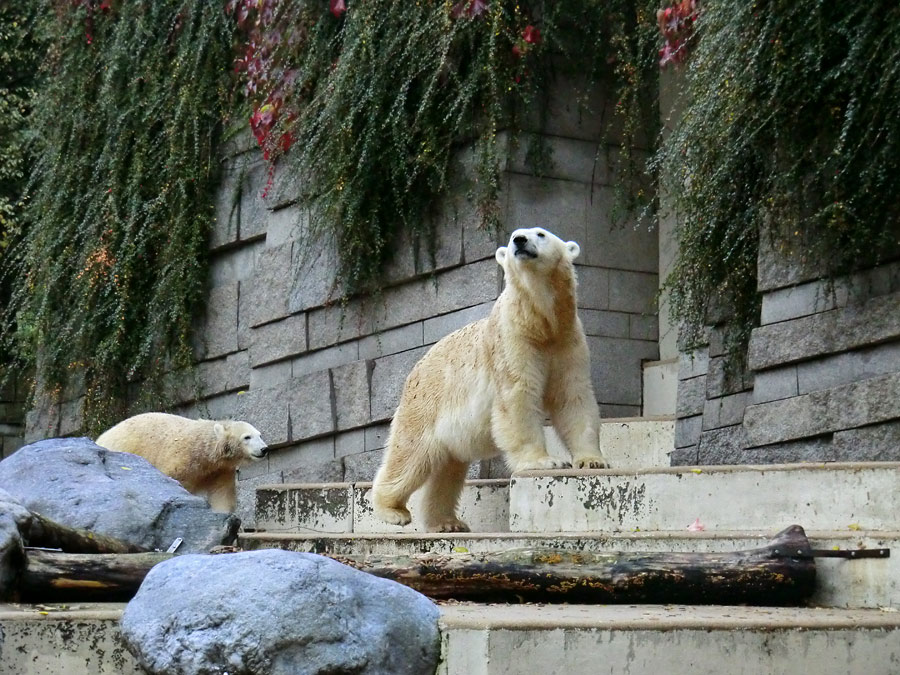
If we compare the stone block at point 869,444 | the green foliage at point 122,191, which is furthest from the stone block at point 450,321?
the stone block at point 869,444

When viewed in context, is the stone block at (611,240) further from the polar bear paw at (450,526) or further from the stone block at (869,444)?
the stone block at (869,444)

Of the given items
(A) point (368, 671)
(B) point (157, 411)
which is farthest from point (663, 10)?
(B) point (157, 411)

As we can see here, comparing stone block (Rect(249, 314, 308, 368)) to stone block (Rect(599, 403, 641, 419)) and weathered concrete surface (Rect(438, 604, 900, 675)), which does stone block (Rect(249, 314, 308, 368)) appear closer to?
stone block (Rect(599, 403, 641, 419))

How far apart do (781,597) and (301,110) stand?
5242 mm

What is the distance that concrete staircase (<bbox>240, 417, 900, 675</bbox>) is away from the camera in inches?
152

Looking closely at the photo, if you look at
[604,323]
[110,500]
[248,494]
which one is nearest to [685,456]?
[604,323]

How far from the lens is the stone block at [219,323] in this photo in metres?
9.84

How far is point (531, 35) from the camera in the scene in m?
7.82

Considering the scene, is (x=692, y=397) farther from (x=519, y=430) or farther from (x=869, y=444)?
(x=869, y=444)

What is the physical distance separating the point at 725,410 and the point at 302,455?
3364mm

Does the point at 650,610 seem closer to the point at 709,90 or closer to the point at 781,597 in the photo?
the point at 781,597

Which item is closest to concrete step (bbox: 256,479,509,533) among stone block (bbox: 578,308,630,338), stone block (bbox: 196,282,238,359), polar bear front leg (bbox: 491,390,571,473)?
polar bear front leg (bbox: 491,390,571,473)

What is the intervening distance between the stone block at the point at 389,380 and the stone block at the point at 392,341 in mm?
46

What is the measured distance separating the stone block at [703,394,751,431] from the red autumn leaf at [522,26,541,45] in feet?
7.84
